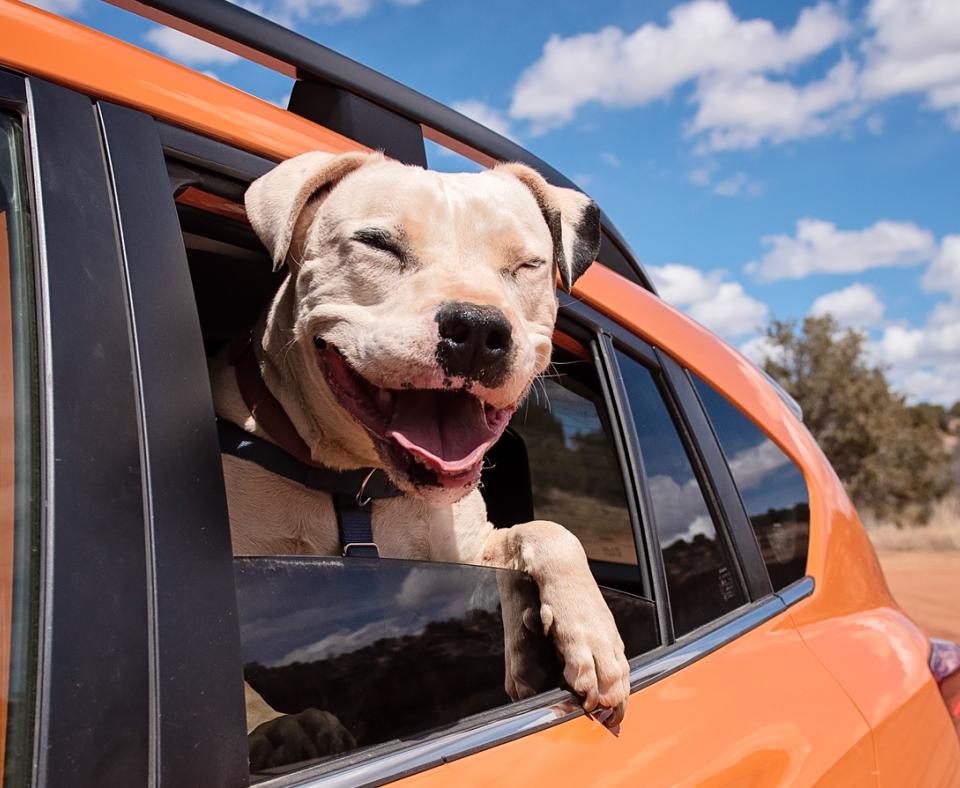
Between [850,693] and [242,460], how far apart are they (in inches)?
59.7

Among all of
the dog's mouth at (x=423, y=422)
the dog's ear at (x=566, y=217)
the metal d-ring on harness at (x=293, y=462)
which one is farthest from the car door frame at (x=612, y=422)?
the metal d-ring on harness at (x=293, y=462)

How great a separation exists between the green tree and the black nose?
1052 inches

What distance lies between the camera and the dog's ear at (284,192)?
2.00 metres

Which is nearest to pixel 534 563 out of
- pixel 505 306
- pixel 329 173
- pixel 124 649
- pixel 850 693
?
pixel 505 306

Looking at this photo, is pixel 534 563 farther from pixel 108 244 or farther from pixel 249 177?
pixel 108 244

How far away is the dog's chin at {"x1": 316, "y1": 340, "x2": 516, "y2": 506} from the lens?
2.18 m

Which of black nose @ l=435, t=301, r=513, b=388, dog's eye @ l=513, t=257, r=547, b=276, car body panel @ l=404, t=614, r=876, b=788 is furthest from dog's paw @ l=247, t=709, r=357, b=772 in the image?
dog's eye @ l=513, t=257, r=547, b=276

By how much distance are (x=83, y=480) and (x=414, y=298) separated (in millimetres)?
1166

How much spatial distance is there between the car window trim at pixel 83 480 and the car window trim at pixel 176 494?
2 centimetres

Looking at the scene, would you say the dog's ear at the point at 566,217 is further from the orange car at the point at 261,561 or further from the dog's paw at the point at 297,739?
the dog's paw at the point at 297,739

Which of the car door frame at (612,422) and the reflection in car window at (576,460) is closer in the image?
the car door frame at (612,422)

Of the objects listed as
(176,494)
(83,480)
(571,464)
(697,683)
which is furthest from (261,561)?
(571,464)

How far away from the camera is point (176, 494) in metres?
1.36

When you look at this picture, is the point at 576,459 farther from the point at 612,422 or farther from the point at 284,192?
the point at 284,192
